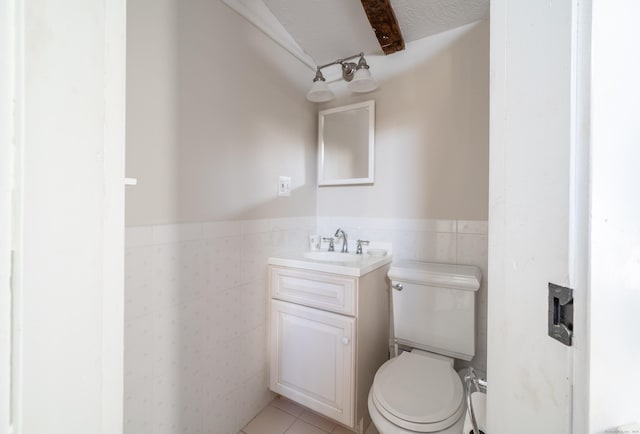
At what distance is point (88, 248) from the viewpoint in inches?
14.6

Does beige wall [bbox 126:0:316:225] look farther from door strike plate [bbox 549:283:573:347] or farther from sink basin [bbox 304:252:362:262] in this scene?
door strike plate [bbox 549:283:573:347]

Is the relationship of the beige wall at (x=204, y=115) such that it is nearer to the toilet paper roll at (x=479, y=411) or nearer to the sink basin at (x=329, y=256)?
the sink basin at (x=329, y=256)

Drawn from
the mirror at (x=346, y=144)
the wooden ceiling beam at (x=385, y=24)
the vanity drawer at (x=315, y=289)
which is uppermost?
the wooden ceiling beam at (x=385, y=24)

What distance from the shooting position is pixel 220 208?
1230 mm

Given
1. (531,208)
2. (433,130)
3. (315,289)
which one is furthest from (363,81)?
(531,208)

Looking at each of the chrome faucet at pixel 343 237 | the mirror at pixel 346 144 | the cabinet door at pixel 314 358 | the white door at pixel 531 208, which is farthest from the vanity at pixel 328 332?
the white door at pixel 531 208

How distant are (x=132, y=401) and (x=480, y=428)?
3.58 ft

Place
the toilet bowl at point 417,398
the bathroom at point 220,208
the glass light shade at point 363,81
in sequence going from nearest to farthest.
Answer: the bathroom at point 220,208, the toilet bowl at point 417,398, the glass light shade at point 363,81

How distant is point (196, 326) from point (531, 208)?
122 centimetres

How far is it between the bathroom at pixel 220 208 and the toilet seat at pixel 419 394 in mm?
419

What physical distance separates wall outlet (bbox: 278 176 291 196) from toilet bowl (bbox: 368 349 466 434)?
1.08m

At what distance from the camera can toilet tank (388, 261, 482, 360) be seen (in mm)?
1254

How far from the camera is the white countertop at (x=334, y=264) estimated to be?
1258 mm

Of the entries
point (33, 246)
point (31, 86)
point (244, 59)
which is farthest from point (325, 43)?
point (33, 246)
